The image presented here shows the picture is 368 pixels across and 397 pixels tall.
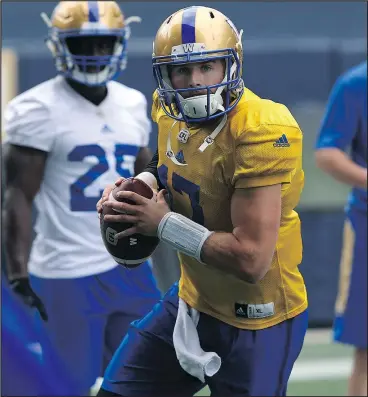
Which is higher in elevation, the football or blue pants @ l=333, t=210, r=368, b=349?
the football

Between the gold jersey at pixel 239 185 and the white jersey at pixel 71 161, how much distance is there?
44.4 inches

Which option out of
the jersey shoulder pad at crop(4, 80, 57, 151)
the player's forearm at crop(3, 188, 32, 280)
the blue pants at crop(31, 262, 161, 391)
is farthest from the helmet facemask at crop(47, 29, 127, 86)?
the blue pants at crop(31, 262, 161, 391)

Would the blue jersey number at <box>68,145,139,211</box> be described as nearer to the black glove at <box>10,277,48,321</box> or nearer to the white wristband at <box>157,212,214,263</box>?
the black glove at <box>10,277,48,321</box>

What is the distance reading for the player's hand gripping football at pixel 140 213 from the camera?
2.97 meters

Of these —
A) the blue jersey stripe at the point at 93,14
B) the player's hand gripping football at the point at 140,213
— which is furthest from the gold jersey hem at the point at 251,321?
the blue jersey stripe at the point at 93,14

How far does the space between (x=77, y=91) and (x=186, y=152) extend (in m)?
1.55

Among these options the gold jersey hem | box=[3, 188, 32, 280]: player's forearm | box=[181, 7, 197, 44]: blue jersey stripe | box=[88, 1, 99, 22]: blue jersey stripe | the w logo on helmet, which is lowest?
box=[3, 188, 32, 280]: player's forearm

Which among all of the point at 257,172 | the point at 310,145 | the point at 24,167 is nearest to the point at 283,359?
the point at 257,172

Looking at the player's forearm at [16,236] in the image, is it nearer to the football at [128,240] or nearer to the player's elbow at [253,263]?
the football at [128,240]

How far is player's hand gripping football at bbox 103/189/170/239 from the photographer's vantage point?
2.97m

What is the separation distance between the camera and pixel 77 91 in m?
4.50

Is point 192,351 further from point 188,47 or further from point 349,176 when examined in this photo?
point 349,176

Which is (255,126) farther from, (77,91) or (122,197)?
(77,91)

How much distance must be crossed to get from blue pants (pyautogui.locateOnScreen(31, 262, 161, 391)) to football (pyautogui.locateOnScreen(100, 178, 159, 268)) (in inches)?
47.7
